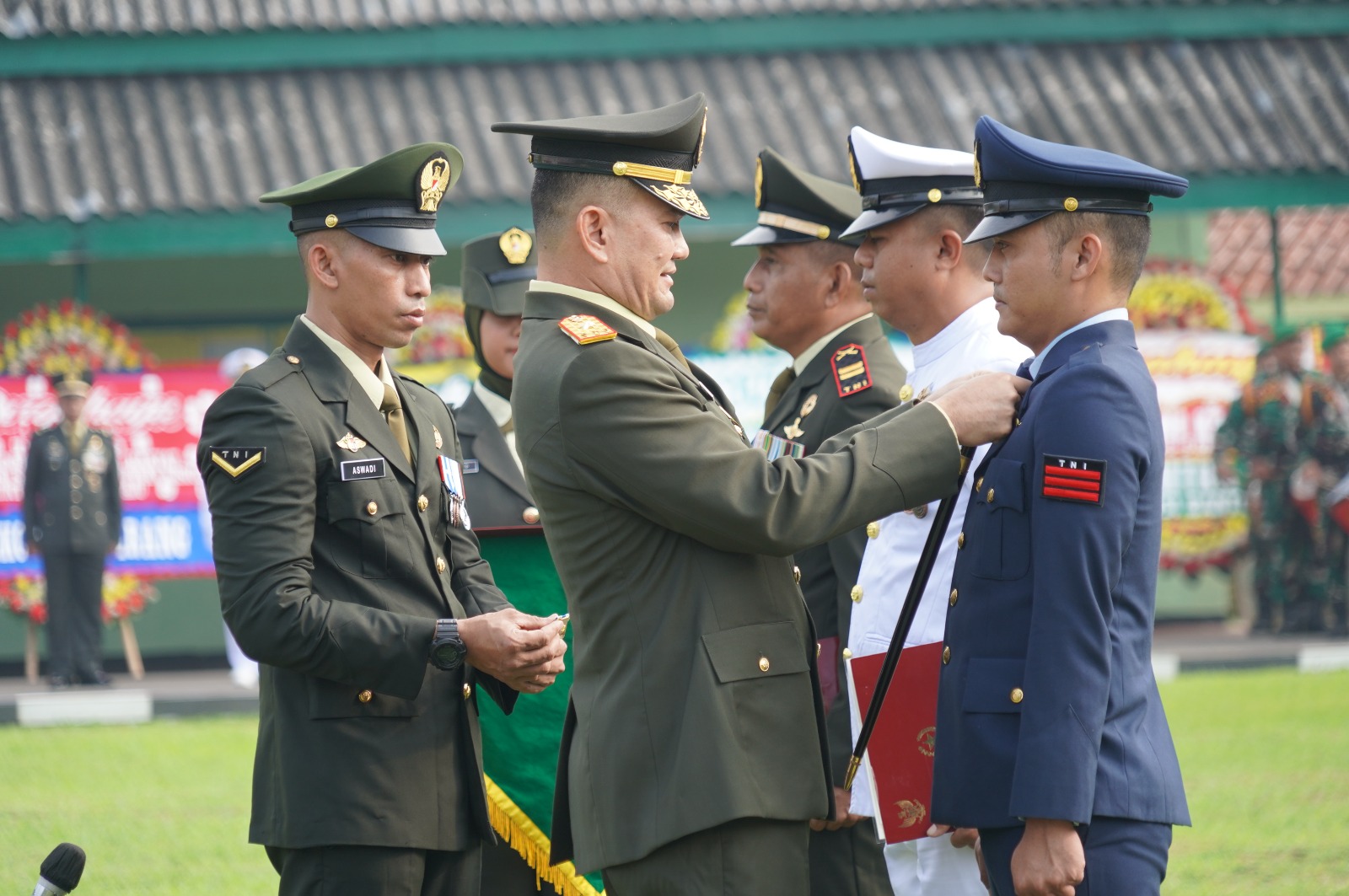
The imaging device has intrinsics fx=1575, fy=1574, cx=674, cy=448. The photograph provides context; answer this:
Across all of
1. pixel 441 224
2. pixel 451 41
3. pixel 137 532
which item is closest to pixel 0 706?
pixel 137 532

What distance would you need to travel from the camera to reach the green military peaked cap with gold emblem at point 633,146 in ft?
9.60

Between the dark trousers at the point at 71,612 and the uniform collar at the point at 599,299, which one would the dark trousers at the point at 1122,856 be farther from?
the dark trousers at the point at 71,612

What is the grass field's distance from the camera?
249 inches

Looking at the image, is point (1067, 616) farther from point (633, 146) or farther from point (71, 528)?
point (71, 528)

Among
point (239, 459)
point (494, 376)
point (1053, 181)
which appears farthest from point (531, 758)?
point (1053, 181)

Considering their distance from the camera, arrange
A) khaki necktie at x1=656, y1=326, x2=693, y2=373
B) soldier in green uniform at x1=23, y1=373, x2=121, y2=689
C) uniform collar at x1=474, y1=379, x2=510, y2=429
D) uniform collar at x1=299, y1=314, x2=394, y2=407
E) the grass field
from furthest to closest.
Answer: soldier in green uniform at x1=23, y1=373, x2=121, y2=689
the grass field
uniform collar at x1=474, y1=379, x2=510, y2=429
uniform collar at x1=299, y1=314, x2=394, y2=407
khaki necktie at x1=656, y1=326, x2=693, y2=373

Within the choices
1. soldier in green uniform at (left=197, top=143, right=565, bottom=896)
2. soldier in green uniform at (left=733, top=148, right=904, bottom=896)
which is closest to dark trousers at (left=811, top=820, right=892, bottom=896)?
soldier in green uniform at (left=733, top=148, right=904, bottom=896)

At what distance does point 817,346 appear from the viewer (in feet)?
14.6

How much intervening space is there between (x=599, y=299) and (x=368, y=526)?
0.74 metres

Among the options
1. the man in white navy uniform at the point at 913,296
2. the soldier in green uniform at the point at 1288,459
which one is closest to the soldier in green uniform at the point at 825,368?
the man in white navy uniform at the point at 913,296

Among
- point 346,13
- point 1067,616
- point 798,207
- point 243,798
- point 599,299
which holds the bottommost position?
point 243,798

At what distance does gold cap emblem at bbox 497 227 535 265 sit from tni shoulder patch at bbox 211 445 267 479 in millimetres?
1903

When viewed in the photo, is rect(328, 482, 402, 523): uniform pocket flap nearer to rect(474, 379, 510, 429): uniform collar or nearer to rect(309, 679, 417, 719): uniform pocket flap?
rect(309, 679, 417, 719): uniform pocket flap

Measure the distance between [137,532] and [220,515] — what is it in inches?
373
